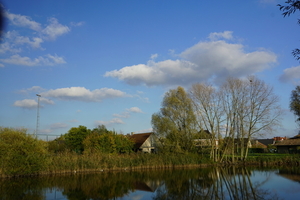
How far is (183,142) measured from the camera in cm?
3403

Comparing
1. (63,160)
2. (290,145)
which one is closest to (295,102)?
Result: (290,145)

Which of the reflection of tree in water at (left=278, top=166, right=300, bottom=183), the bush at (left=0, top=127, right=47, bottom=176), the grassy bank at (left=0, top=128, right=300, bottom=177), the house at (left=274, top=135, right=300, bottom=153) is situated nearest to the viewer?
the reflection of tree in water at (left=278, top=166, right=300, bottom=183)

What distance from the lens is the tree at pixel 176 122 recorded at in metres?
33.9

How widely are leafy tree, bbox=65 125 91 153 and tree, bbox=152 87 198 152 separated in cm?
1498

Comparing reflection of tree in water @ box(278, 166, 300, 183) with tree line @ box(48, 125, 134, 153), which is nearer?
reflection of tree in water @ box(278, 166, 300, 183)

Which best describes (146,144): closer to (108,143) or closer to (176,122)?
(176,122)

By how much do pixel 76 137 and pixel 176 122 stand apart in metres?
19.0

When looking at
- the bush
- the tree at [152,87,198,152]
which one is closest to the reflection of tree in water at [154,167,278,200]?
the bush

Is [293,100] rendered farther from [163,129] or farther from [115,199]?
[115,199]

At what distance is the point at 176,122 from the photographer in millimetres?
35688

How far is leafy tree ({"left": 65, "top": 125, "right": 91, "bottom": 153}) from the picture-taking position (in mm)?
44269

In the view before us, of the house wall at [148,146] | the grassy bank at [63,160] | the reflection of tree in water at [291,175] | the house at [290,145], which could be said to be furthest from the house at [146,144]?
the reflection of tree in water at [291,175]

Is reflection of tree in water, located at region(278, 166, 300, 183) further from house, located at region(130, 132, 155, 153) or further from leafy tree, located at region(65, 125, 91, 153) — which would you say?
leafy tree, located at region(65, 125, 91, 153)

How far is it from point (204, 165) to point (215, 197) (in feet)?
62.6
